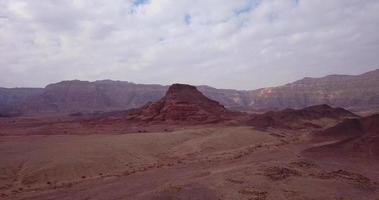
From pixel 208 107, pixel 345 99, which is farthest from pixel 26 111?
pixel 345 99

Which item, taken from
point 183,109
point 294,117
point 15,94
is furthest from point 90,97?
point 294,117

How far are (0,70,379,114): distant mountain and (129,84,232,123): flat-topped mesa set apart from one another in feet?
204

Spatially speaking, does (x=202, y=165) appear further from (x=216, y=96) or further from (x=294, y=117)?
(x=216, y=96)

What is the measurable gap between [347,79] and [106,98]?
89.0 metres

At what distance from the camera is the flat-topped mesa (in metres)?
64.2

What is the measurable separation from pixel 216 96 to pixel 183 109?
10832 cm

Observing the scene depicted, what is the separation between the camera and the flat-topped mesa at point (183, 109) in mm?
64250

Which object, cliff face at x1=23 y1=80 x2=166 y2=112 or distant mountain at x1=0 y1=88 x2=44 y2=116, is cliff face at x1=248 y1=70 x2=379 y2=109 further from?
distant mountain at x1=0 y1=88 x2=44 y2=116

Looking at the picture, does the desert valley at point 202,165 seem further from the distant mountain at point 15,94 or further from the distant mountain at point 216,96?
the distant mountain at point 15,94

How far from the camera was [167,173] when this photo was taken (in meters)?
23.0

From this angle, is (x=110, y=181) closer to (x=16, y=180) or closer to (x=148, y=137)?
(x=16, y=180)

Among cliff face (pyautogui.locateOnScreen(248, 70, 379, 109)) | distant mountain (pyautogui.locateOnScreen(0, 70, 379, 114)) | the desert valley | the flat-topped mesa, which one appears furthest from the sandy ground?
cliff face (pyautogui.locateOnScreen(248, 70, 379, 109))

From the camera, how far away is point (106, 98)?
6304 inches

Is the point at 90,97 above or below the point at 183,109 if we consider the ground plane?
above
